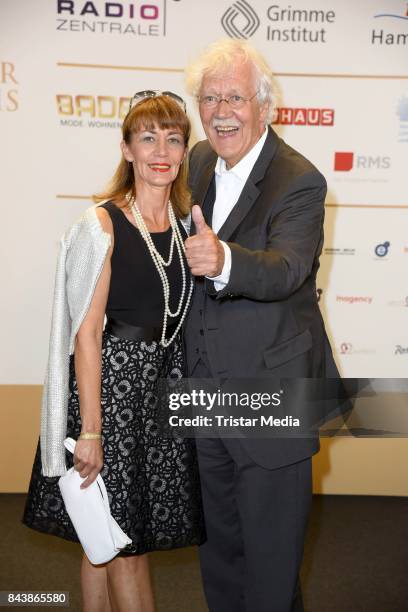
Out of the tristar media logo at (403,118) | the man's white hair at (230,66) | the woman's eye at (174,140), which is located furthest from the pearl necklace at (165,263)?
the tristar media logo at (403,118)

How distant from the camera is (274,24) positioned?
3.84 metres

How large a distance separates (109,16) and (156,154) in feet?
5.93

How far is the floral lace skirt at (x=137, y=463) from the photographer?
231 centimetres

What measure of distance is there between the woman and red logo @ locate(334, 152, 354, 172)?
1.71m

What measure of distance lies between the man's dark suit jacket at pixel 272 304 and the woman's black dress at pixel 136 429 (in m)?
0.14

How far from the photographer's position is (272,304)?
239cm

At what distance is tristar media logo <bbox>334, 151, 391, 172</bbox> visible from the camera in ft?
13.0

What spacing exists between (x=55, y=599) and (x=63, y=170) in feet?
6.65

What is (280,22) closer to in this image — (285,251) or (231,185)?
(231,185)

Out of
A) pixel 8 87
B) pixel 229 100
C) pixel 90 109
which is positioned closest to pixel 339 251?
pixel 90 109

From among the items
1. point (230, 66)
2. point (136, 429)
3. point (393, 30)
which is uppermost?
point (393, 30)

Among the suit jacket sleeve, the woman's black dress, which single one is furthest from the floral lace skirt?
the suit jacket sleeve

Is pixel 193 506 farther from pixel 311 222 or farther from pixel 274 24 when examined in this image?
pixel 274 24

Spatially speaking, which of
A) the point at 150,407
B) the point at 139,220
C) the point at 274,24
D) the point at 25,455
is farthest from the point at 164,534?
the point at 274,24
